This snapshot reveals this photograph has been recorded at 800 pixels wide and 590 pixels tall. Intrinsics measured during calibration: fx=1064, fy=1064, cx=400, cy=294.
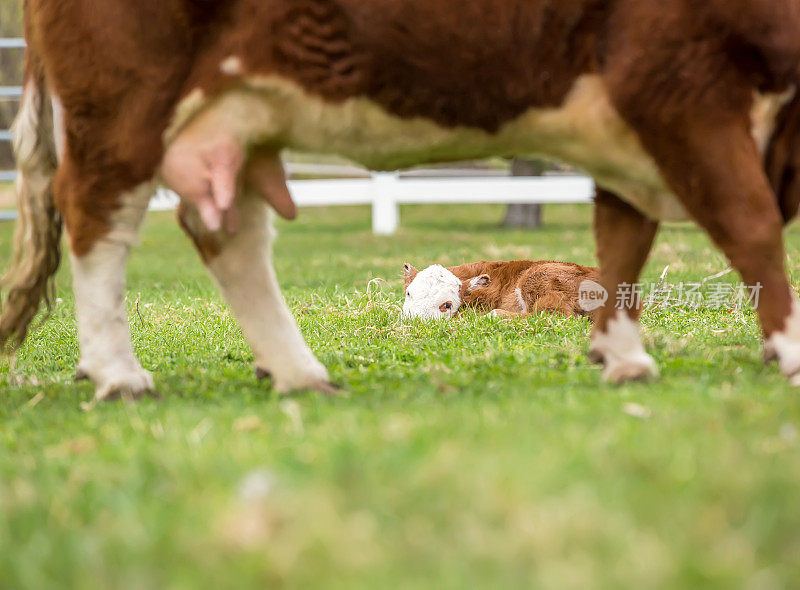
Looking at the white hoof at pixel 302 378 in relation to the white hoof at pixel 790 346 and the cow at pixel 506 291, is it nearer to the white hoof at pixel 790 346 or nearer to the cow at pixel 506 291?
the white hoof at pixel 790 346

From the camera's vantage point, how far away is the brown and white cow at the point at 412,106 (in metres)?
3.11

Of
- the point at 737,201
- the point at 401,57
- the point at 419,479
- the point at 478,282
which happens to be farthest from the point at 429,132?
the point at 478,282

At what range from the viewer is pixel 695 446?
2238 millimetres

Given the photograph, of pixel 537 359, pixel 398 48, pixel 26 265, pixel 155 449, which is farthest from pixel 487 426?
pixel 26 265

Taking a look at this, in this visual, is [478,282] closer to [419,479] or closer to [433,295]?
[433,295]

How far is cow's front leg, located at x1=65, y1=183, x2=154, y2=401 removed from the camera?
3.46 meters

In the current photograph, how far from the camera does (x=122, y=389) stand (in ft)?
11.5

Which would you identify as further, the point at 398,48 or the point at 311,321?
the point at 311,321

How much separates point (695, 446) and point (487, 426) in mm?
498

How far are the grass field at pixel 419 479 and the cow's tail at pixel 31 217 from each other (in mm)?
302

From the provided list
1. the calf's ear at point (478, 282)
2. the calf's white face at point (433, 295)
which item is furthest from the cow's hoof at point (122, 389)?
the calf's ear at point (478, 282)

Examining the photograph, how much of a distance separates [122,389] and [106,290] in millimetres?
329

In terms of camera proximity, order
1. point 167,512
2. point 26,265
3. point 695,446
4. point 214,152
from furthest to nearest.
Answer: point 26,265 < point 214,152 < point 695,446 < point 167,512

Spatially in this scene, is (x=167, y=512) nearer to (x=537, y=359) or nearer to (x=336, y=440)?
(x=336, y=440)
